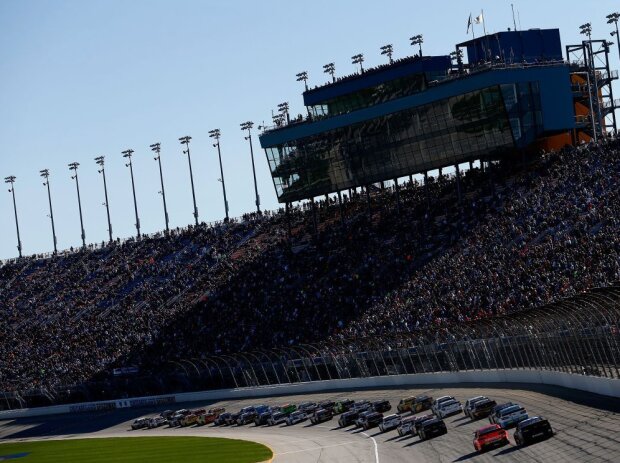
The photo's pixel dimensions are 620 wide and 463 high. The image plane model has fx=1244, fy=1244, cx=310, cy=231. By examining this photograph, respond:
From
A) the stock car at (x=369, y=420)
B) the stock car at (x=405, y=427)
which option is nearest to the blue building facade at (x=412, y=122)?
the stock car at (x=369, y=420)

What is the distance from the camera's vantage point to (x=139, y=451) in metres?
80.5

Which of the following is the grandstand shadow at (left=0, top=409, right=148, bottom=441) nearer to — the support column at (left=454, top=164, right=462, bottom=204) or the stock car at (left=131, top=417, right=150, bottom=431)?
the stock car at (left=131, top=417, right=150, bottom=431)

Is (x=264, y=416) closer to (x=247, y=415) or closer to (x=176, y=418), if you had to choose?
(x=247, y=415)

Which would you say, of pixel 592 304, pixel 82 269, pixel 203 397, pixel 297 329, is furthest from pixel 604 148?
pixel 82 269

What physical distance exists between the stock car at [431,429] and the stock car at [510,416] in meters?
4.56

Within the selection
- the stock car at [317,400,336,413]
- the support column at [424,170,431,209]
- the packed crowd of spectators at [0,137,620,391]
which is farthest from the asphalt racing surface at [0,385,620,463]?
the support column at [424,170,431,209]

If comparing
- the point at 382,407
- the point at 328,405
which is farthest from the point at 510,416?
the point at 328,405

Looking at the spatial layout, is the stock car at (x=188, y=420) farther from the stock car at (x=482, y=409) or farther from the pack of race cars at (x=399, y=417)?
the stock car at (x=482, y=409)

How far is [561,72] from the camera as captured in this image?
109 m

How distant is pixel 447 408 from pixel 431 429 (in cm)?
610

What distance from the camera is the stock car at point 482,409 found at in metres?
59.2

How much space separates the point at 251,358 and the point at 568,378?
40.6m

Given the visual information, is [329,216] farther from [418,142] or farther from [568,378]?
[568,378]

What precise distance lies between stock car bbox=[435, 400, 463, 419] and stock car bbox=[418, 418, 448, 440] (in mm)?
5502
